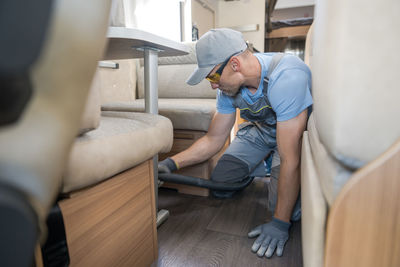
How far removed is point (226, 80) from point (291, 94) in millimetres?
307

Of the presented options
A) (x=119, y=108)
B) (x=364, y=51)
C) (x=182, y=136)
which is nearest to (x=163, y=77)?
(x=119, y=108)

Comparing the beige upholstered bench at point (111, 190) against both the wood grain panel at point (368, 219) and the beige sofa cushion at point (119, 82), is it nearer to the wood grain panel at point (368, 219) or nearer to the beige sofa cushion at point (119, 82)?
the wood grain panel at point (368, 219)

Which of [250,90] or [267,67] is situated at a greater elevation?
[267,67]

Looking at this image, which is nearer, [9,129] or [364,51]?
[9,129]

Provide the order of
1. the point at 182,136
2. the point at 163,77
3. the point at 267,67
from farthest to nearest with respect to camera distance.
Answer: the point at 163,77
the point at 182,136
the point at 267,67

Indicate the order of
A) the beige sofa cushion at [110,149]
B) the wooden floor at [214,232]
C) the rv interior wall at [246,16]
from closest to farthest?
the beige sofa cushion at [110,149] < the wooden floor at [214,232] < the rv interior wall at [246,16]

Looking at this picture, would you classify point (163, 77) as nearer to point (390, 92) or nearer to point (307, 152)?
point (307, 152)

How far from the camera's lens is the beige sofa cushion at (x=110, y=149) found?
43 centimetres

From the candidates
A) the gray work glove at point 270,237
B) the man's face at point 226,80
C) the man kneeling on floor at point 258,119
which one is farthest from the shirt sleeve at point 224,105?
the gray work glove at point 270,237

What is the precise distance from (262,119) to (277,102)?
13.2 inches

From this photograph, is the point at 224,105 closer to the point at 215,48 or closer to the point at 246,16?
the point at 215,48

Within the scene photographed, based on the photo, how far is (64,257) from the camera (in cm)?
47

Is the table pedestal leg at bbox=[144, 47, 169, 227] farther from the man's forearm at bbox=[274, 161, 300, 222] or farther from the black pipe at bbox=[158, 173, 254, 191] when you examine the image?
the man's forearm at bbox=[274, 161, 300, 222]

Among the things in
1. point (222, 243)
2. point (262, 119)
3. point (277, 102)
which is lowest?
point (222, 243)
